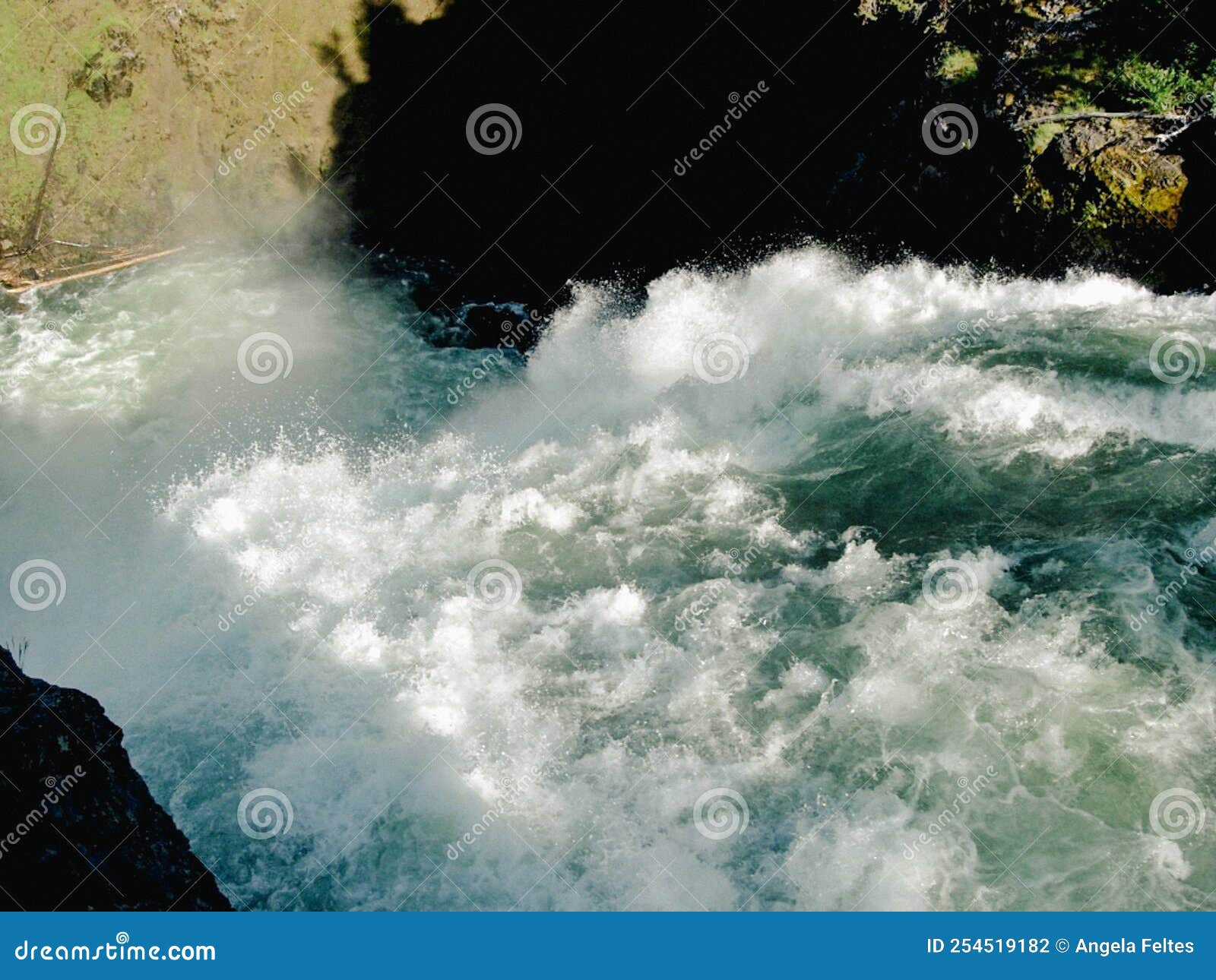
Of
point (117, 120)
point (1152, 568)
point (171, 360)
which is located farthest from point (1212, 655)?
point (117, 120)

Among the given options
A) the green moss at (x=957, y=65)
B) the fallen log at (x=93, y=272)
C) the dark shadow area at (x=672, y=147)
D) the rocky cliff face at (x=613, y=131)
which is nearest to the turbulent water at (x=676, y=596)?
the dark shadow area at (x=672, y=147)

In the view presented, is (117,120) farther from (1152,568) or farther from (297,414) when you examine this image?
(1152,568)

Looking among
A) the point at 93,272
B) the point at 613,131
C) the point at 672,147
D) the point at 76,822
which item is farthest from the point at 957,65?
the point at 93,272

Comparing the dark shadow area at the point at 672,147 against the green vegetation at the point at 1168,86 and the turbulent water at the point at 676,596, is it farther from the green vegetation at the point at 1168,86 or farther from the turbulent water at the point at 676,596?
the green vegetation at the point at 1168,86

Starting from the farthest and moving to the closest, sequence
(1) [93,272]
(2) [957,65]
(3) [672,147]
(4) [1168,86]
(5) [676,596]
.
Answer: (1) [93,272] → (3) [672,147] → (2) [957,65] → (4) [1168,86] → (5) [676,596]

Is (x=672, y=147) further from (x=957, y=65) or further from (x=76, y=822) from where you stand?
(x=76, y=822)

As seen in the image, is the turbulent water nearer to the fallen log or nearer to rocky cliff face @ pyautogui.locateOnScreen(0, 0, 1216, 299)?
rocky cliff face @ pyautogui.locateOnScreen(0, 0, 1216, 299)
